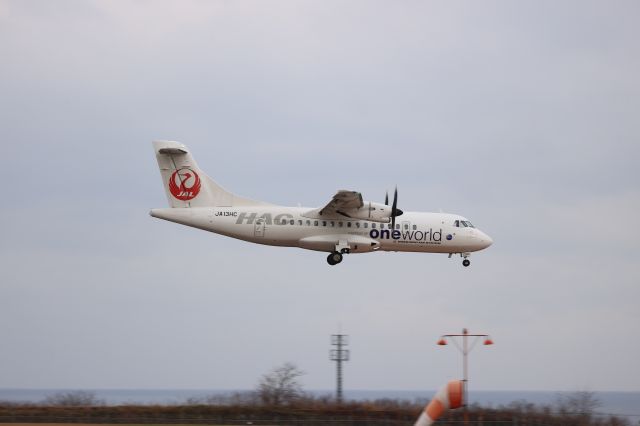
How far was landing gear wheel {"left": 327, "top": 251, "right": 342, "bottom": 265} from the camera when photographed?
159 ft

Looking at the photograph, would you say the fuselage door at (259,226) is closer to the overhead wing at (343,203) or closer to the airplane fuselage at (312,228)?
the airplane fuselage at (312,228)

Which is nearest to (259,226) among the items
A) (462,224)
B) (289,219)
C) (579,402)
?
(289,219)

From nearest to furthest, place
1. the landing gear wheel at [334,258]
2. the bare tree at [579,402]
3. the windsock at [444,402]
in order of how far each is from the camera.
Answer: the windsock at [444,402] → the bare tree at [579,402] → the landing gear wheel at [334,258]

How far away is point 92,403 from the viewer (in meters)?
45.8

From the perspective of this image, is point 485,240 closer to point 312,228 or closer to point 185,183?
point 312,228

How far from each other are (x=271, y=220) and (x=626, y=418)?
20112mm

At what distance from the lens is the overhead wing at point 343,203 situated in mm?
45312

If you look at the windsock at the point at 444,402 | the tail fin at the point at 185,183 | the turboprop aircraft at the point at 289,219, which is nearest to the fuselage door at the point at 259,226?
the turboprop aircraft at the point at 289,219

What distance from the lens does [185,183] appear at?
157ft

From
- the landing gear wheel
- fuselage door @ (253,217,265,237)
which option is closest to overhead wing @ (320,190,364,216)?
the landing gear wheel

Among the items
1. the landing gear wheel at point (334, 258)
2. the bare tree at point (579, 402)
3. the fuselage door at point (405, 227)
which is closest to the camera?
the bare tree at point (579, 402)

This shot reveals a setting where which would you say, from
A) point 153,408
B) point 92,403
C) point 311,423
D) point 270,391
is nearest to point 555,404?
point 311,423

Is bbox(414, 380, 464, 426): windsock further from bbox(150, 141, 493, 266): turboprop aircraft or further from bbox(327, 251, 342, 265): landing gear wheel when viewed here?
bbox(327, 251, 342, 265): landing gear wheel

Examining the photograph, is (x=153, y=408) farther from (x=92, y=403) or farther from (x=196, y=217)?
(x=196, y=217)
